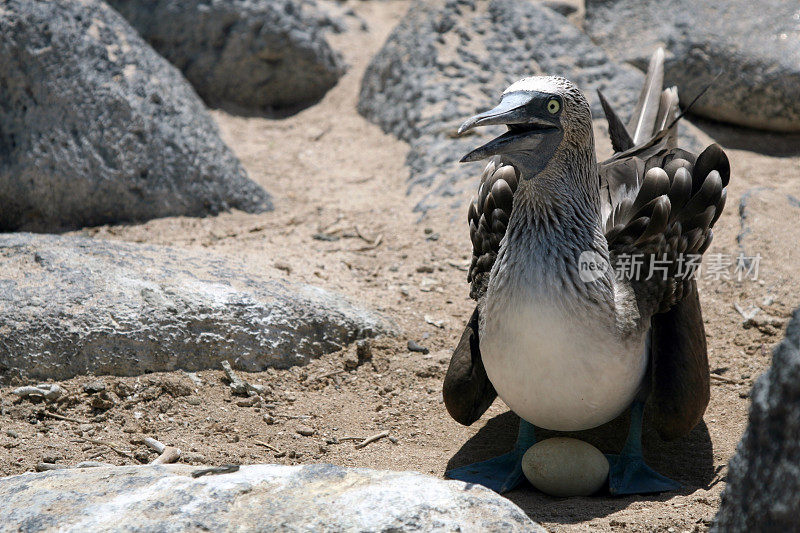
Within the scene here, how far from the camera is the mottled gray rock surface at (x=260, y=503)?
270 centimetres

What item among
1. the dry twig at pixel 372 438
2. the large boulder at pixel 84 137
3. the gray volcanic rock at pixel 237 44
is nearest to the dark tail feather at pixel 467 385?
the dry twig at pixel 372 438

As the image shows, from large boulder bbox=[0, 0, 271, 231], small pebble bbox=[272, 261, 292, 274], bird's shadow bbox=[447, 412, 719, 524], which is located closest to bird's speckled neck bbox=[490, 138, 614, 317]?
bird's shadow bbox=[447, 412, 719, 524]

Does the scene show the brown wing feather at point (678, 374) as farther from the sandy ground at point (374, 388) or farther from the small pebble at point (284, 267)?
the small pebble at point (284, 267)

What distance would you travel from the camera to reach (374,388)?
4.90m

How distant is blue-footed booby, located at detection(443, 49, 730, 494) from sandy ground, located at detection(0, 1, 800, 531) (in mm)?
362

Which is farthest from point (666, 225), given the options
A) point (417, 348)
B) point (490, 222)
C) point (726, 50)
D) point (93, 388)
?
point (726, 50)

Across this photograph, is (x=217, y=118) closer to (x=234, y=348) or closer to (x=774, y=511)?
(x=234, y=348)

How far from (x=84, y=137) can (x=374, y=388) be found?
135 inches

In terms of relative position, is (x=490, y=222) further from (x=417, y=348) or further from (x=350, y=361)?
(x=350, y=361)

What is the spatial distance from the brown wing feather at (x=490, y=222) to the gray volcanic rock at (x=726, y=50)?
4.83 metres

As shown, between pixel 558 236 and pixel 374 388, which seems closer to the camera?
pixel 558 236

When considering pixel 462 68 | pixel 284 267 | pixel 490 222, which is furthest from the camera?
pixel 462 68

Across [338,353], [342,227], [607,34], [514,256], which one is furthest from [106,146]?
[607,34]

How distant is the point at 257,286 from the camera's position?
509cm
